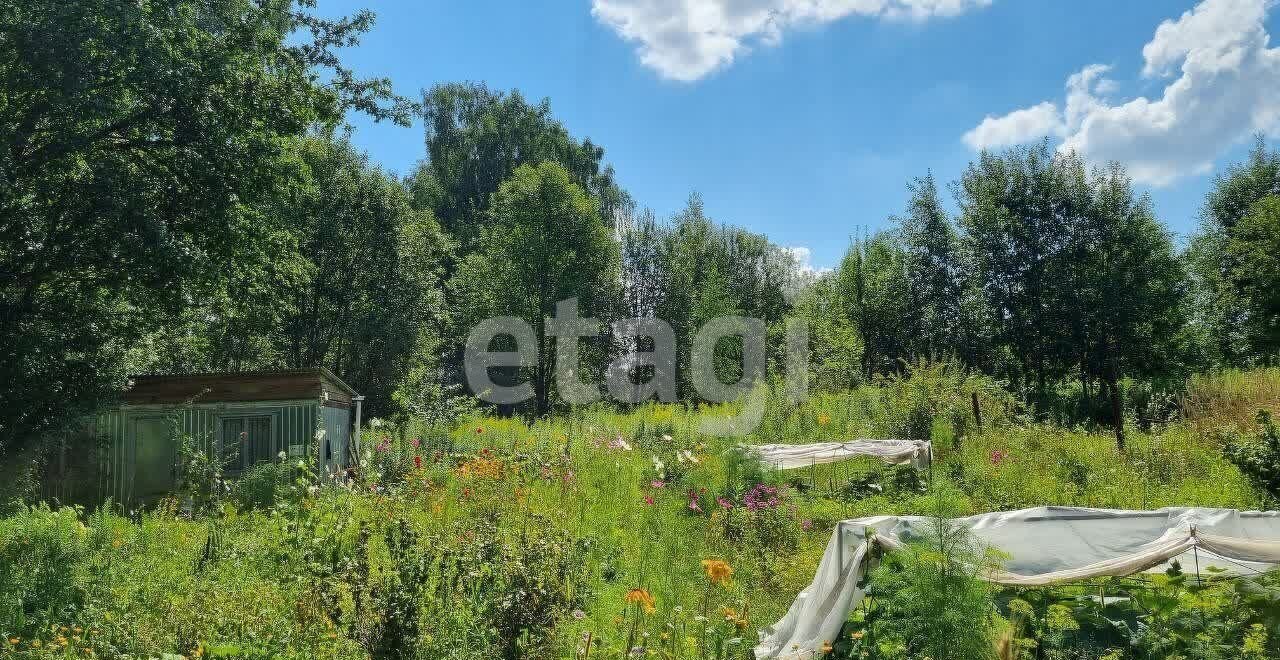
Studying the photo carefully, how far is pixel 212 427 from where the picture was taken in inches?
533

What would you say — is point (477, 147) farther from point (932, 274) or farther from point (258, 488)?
point (258, 488)

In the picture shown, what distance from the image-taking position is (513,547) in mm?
5223

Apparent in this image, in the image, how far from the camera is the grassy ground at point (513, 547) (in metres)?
4.56

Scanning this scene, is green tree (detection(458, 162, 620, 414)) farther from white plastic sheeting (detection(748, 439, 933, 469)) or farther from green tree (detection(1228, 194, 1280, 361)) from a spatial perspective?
green tree (detection(1228, 194, 1280, 361))

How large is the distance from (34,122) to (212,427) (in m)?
5.74

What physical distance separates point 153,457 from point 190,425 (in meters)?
0.86

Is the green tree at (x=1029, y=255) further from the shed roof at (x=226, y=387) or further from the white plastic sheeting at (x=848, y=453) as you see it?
the shed roof at (x=226, y=387)

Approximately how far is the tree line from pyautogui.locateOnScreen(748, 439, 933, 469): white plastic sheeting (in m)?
3.83

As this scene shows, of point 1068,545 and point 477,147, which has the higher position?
point 477,147

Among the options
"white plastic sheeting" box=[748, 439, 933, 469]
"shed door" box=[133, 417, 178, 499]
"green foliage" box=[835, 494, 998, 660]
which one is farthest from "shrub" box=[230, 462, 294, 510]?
"green foliage" box=[835, 494, 998, 660]

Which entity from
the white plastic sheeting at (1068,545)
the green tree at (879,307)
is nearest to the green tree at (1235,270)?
the green tree at (879,307)

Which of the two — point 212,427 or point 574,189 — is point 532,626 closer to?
point 212,427

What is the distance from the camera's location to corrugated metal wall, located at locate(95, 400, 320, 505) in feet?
43.1

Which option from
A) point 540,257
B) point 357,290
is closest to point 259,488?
point 357,290
